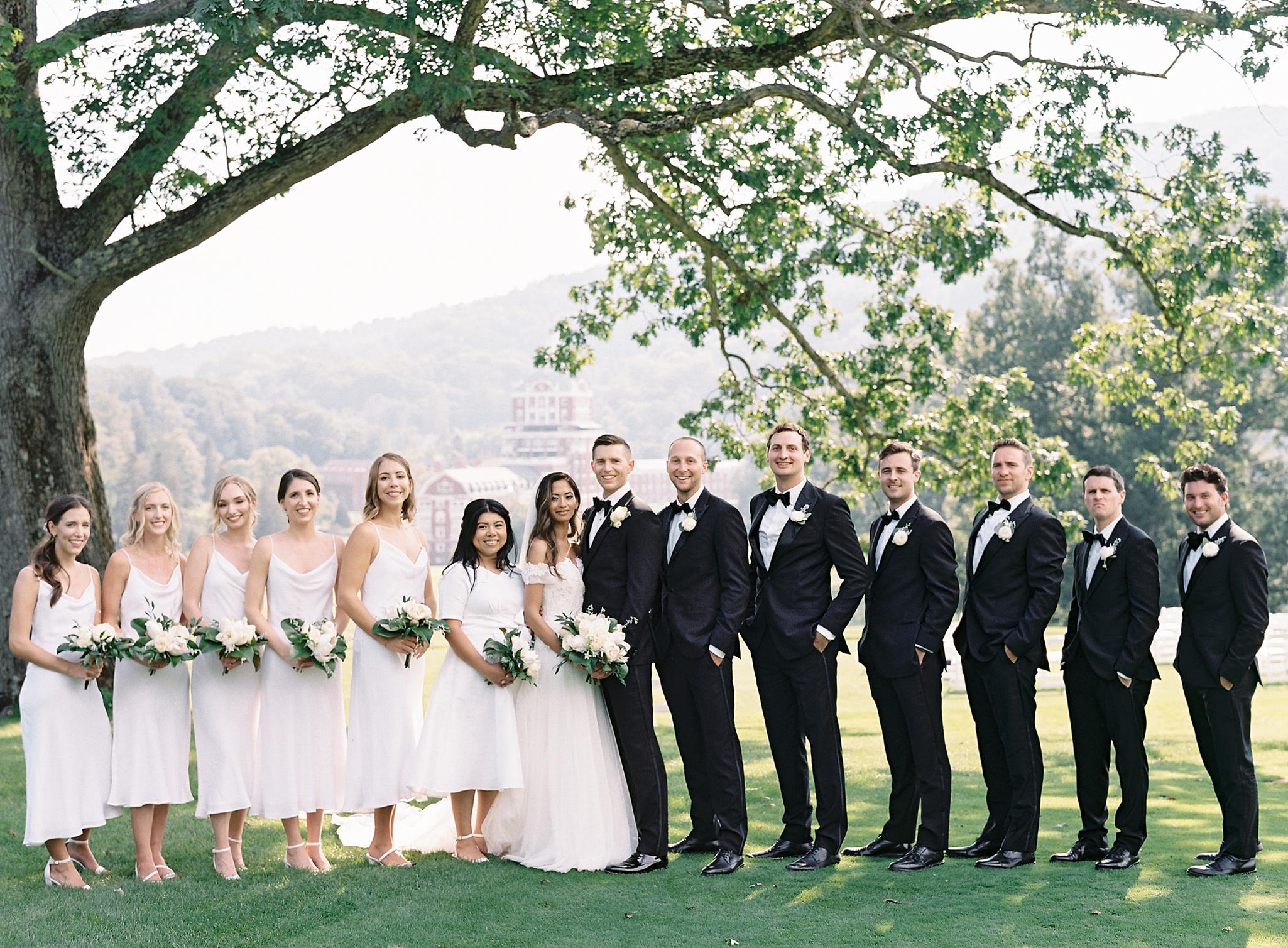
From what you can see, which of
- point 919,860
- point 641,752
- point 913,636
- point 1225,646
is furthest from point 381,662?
point 1225,646

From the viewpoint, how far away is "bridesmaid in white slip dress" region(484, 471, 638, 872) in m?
7.61

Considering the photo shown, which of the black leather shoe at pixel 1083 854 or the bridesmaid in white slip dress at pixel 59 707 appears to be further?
the black leather shoe at pixel 1083 854

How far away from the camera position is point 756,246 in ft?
53.8

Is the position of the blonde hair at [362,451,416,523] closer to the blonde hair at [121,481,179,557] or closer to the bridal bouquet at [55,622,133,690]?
the blonde hair at [121,481,179,557]

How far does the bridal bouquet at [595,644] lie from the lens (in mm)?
7320

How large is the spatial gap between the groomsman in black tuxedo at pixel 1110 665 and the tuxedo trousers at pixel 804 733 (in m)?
1.30

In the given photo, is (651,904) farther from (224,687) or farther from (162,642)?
(162,642)

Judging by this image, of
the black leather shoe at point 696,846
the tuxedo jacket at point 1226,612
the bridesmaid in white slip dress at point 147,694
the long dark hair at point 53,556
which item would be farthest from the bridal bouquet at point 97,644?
the tuxedo jacket at point 1226,612

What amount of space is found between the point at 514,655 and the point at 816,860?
2058 millimetres

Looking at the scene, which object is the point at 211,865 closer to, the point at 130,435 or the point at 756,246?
the point at 756,246

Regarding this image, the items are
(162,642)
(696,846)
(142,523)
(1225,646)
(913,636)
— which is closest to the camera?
(162,642)

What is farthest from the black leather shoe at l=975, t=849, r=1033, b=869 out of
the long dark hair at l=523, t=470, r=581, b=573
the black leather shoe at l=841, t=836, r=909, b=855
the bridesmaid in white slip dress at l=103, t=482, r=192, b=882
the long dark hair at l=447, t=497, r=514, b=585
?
the bridesmaid in white slip dress at l=103, t=482, r=192, b=882

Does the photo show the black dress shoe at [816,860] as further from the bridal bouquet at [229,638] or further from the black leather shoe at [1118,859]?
the bridal bouquet at [229,638]

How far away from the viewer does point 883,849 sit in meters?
7.73
